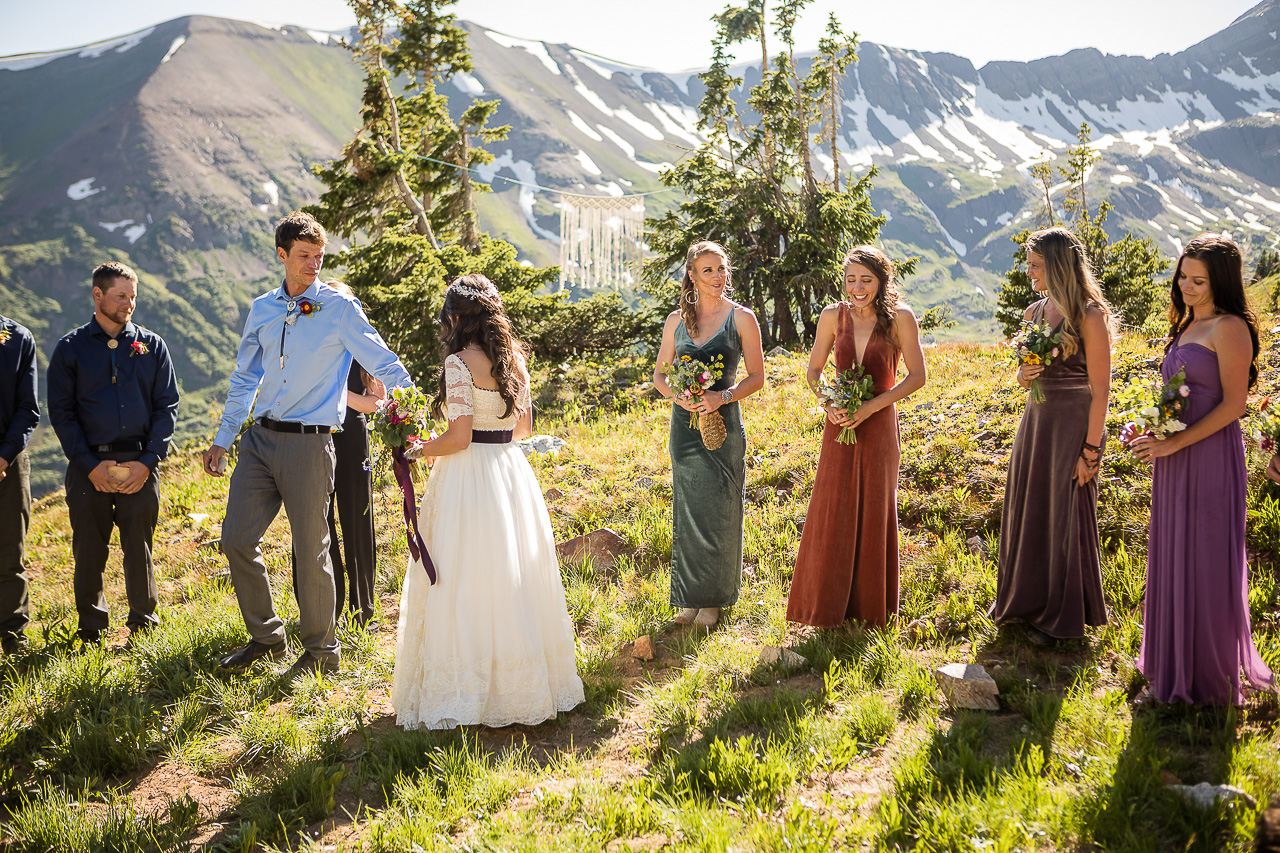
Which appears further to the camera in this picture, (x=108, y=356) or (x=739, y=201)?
(x=739, y=201)

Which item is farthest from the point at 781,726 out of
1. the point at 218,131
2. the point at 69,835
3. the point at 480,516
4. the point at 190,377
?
the point at 218,131

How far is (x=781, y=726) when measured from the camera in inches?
159

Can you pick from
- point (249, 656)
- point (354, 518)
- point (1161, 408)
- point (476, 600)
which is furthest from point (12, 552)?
point (1161, 408)

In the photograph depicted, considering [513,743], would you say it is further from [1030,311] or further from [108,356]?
[108,356]

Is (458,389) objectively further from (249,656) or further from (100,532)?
(100,532)

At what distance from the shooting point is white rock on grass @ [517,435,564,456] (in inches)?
406

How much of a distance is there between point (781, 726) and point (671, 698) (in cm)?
72

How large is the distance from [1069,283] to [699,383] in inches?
91.8

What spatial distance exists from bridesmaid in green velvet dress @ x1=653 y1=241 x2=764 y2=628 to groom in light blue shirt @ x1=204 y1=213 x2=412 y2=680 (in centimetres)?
207

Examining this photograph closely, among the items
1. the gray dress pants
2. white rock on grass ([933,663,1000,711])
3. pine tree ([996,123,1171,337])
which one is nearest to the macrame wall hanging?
the gray dress pants

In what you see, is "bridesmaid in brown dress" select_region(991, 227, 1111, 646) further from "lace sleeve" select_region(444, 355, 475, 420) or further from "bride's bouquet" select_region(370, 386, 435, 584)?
"bride's bouquet" select_region(370, 386, 435, 584)

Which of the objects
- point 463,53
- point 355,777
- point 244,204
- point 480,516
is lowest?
point 355,777

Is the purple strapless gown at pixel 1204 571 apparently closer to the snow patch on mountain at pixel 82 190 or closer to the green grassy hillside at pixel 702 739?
the green grassy hillside at pixel 702 739

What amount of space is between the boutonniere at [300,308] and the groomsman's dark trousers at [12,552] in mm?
2675
